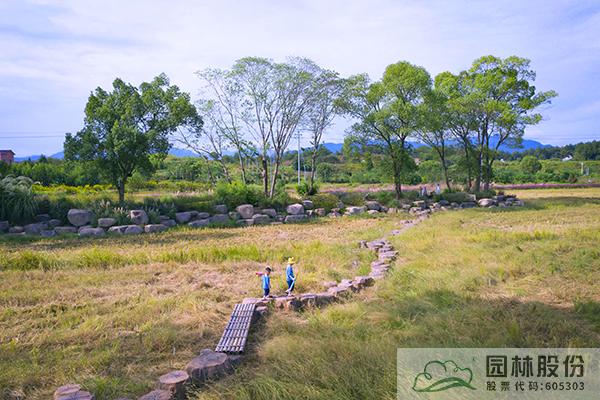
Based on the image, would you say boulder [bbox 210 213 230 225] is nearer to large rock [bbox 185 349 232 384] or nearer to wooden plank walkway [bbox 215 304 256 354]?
wooden plank walkway [bbox 215 304 256 354]

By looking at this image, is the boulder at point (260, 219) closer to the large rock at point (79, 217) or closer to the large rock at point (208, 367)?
the large rock at point (79, 217)

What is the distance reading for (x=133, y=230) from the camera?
13367 millimetres

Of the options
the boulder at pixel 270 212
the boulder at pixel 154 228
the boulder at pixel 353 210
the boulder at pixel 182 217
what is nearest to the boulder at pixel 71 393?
the boulder at pixel 154 228

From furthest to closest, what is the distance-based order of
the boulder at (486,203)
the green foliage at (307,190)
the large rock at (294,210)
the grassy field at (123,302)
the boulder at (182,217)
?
the boulder at (486,203) → the green foliage at (307,190) → the large rock at (294,210) → the boulder at (182,217) → the grassy field at (123,302)

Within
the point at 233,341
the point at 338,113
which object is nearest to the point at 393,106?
the point at 338,113

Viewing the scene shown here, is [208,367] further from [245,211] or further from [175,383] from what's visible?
[245,211]

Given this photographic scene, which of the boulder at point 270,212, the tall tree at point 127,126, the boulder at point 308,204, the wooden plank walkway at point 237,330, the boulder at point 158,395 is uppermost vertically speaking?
the tall tree at point 127,126

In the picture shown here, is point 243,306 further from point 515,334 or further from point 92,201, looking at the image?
point 92,201

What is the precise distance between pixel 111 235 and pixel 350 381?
1124cm

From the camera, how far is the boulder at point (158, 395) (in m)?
3.31

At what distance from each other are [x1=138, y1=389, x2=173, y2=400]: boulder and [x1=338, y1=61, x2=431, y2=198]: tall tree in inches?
743

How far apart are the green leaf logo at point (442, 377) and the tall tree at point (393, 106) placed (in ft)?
59.7

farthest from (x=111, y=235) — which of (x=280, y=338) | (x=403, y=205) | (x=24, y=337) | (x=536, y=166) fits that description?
(x=536, y=166)

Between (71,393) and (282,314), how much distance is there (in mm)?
2683
